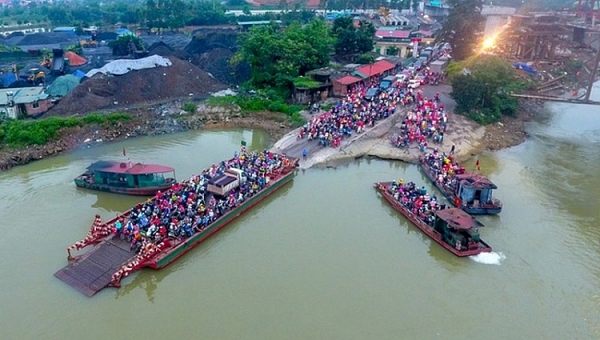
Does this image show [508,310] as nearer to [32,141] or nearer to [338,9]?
[32,141]

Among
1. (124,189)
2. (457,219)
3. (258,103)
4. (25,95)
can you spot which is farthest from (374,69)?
(25,95)

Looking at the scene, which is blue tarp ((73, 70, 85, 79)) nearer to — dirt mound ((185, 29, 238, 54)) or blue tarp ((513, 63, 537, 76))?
dirt mound ((185, 29, 238, 54))

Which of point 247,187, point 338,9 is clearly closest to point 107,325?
point 247,187

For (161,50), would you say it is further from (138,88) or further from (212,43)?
(138,88)

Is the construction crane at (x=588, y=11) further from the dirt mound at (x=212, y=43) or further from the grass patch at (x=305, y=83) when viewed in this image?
the dirt mound at (x=212, y=43)

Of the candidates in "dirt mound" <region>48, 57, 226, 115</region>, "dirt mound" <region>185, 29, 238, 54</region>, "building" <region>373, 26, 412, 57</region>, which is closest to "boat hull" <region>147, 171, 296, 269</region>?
"dirt mound" <region>48, 57, 226, 115</region>

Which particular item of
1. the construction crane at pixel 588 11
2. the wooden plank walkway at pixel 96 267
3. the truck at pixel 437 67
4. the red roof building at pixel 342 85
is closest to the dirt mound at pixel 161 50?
the red roof building at pixel 342 85
